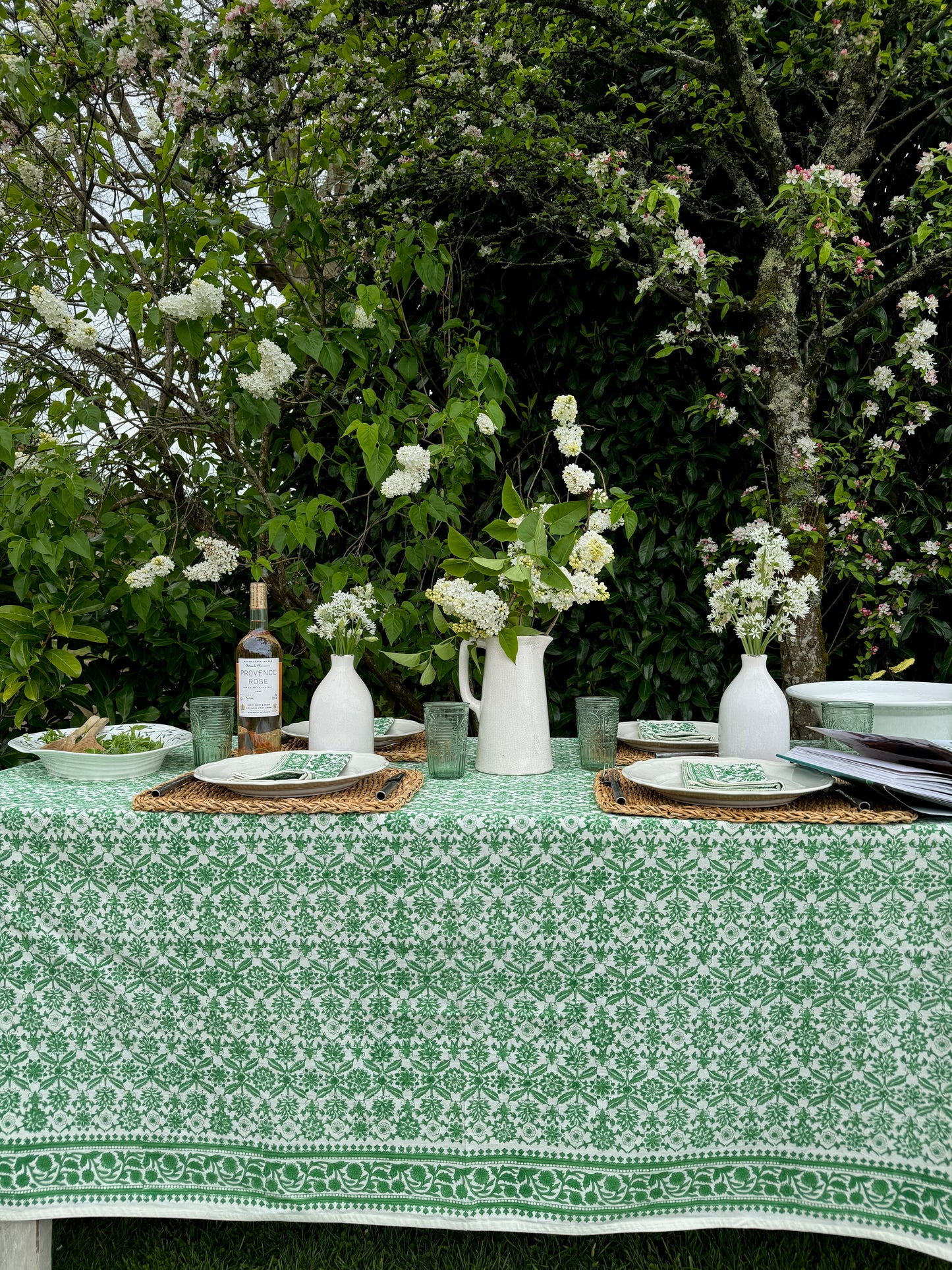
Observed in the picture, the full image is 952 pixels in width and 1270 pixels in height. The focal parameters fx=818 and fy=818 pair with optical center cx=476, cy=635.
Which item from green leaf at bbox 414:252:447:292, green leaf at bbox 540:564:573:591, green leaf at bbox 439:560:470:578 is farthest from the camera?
green leaf at bbox 414:252:447:292

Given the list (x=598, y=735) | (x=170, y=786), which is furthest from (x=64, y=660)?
(x=598, y=735)

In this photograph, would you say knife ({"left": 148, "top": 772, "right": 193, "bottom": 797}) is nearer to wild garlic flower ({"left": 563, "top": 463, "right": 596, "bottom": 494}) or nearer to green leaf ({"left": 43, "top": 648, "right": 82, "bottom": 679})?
green leaf ({"left": 43, "top": 648, "right": 82, "bottom": 679})

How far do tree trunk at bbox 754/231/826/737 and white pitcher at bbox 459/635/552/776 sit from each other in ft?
2.74

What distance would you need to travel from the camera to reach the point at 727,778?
116cm

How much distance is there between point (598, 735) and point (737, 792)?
0.36 m

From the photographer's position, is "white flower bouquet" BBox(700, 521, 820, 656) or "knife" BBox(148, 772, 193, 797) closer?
"knife" BBox(148, 772, 193, 797)

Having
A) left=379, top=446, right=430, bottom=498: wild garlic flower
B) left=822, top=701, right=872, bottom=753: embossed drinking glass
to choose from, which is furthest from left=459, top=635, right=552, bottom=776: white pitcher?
left=822, top=701, right=872, bottom=753: embossed drinking glass

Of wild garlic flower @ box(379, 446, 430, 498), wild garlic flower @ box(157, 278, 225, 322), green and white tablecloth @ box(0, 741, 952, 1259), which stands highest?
wild garlic flower @ box(157, 278, 225, 322)

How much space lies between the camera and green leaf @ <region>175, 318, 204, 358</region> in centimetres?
171

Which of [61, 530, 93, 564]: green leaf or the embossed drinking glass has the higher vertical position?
[61, 530, 93, 564]: green leaf

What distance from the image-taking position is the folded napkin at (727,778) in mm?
1092

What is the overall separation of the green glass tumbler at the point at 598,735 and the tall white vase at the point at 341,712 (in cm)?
38

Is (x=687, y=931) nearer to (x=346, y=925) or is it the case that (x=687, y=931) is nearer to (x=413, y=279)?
(x=346, y=925)

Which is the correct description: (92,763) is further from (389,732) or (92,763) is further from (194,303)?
(194,303)
